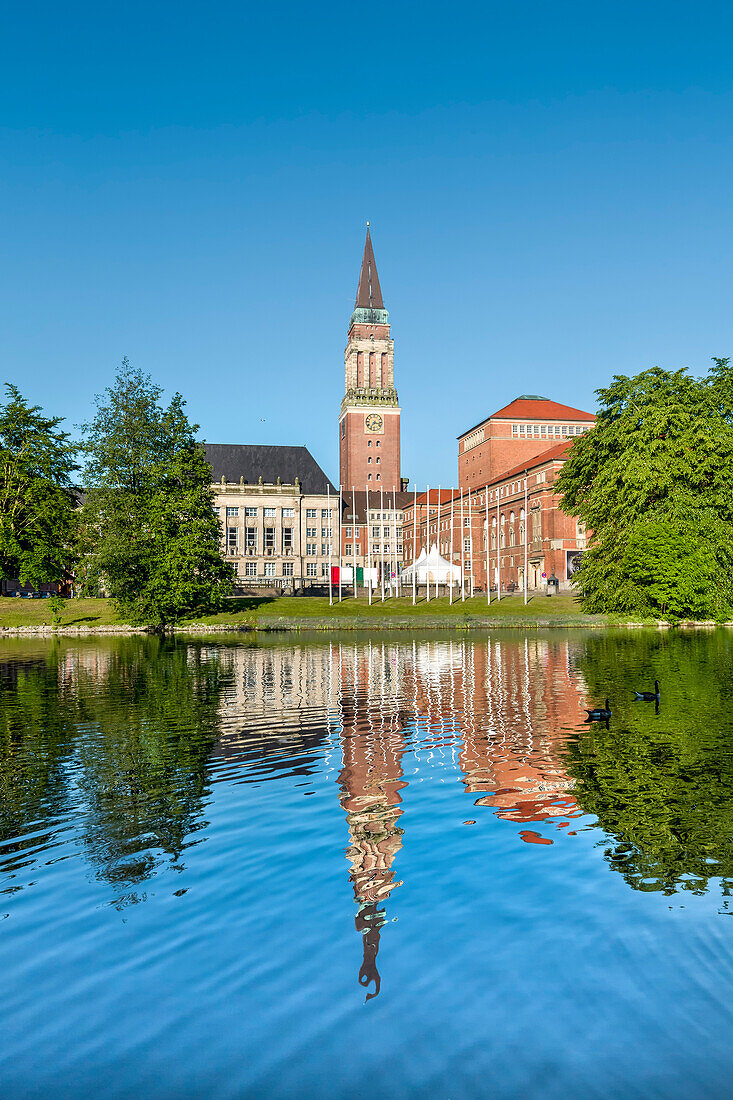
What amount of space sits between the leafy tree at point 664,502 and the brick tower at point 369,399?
289 ft

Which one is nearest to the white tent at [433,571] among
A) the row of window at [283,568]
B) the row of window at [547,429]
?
the row of window at [283,568]

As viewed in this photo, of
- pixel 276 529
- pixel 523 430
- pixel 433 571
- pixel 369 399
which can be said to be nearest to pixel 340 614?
pixel 433 571

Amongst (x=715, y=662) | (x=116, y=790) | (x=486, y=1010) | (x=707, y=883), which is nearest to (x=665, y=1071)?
(x=486, y=1010)

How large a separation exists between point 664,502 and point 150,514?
40.5 meters

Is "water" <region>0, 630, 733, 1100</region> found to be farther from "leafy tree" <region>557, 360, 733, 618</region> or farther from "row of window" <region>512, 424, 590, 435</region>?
"row of window" <region>512, 424, 590, 435</region>

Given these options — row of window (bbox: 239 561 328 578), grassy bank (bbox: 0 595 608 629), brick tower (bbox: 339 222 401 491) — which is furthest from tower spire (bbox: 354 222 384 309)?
grassy bank (bbox: 0 595 608 629)

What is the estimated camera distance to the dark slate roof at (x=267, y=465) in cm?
14512

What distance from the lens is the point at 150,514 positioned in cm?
6594

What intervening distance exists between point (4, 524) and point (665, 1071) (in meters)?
71.9

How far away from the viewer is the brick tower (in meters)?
158

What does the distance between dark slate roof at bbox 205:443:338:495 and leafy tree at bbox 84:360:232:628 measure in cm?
7465

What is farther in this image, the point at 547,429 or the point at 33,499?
the point at 547,429

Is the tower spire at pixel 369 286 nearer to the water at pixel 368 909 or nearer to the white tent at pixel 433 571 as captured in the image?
the white tent at pixel 433 571

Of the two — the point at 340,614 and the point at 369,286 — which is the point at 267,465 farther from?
the point at 340,614
